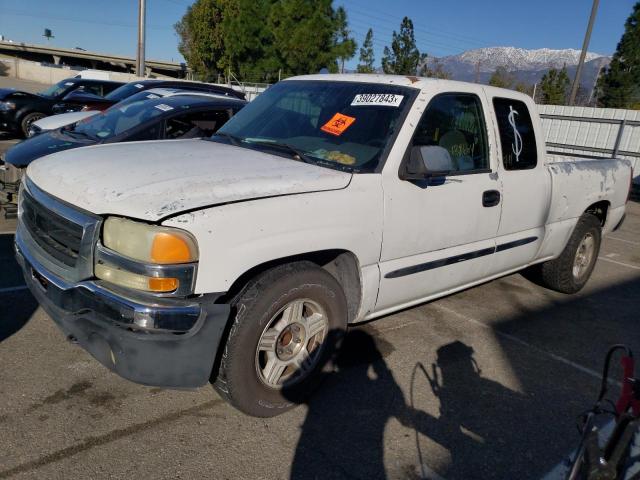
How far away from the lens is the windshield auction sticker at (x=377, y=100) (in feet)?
11.5

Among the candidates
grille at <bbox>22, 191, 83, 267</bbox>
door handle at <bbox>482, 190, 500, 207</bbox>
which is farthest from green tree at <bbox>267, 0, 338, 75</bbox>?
grille at <bbox>22, 191, 83, 267</bbox>

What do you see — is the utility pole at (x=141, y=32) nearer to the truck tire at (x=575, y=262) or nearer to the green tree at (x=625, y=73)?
the green tree at (x=625, y=73)

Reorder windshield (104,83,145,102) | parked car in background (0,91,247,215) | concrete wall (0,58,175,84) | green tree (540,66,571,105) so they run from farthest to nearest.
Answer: concrete wall (0,58,175,84), green tree (540,66,571,105), windshield (104,83,145,102), parked car in background (0,91,247,215)

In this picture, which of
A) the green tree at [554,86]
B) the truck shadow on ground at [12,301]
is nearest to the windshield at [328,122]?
the truck shadow on ground at [12,301]

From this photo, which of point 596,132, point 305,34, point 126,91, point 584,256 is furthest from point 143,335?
point 305,34

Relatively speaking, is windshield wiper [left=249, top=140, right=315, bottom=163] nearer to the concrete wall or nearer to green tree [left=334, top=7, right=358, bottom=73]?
green tree [left=334, top=7, right=358, bottom=73]

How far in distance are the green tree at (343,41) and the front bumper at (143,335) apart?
120 ft

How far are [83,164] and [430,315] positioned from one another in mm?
3085

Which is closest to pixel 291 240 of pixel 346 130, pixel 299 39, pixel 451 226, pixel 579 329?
pixel 346 130

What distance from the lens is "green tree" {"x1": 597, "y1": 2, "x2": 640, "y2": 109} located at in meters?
22.0

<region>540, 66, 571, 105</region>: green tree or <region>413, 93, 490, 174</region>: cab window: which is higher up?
<region>540, 66, 571, 105</region>: green tree

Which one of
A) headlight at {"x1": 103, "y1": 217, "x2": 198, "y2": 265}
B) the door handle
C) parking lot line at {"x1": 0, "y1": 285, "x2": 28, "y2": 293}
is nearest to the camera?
headlight at {"x1": 103, "y1": 217, "x2": 198, "y2": 265}

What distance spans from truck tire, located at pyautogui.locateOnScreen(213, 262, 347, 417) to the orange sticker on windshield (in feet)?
3.38

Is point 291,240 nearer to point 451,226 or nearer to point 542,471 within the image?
point 451,226
